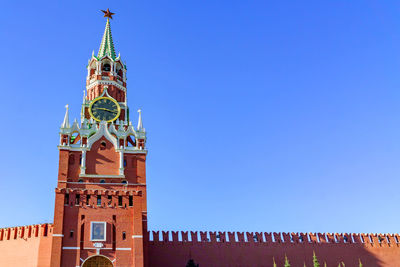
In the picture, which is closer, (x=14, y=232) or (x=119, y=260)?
(x=119, y=260)

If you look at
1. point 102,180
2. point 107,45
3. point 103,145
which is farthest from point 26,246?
point 107,45

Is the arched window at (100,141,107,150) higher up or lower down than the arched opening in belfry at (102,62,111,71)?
lower down

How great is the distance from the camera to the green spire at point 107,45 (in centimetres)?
4665

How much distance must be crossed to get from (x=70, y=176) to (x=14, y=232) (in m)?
6.13

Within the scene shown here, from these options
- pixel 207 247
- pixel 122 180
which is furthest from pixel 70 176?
pixel 207 247

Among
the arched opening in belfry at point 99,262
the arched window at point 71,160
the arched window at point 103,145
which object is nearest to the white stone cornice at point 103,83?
the arched window at point 103,145

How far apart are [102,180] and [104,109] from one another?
291 inches

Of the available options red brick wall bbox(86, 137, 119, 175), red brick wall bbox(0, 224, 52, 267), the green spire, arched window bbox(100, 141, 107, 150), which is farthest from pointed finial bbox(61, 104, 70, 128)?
red brick wall bbox(0, 224, 52, 267)

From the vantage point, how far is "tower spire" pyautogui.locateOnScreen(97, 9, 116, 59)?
46750 millimetres

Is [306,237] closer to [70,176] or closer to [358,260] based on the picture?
[358,260]

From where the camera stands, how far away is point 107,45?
4781 cm

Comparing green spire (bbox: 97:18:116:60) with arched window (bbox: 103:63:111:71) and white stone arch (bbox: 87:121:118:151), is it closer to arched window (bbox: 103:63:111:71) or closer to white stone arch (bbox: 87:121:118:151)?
arched window (bbox: 103:63:111:71)

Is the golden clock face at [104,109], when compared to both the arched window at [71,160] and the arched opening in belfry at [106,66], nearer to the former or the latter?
the arched opening in belfry at [106,66]

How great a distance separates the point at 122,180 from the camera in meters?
37.6
